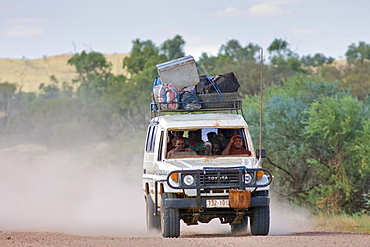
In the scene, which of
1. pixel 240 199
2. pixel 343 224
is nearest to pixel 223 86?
pixel 240 199

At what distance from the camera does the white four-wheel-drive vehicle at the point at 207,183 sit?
39.3 feet

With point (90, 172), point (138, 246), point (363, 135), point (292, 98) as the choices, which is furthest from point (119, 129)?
point (138, 246)

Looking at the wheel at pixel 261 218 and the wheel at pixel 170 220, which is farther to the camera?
the wheel at pixel 261 218

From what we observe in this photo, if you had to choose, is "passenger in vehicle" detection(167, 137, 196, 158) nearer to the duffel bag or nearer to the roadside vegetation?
the duffel bag

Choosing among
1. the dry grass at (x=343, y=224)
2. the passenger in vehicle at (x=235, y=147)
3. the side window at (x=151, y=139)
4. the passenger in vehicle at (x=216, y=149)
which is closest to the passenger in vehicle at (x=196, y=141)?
the passenger in vehicle at (x=216, y=149)

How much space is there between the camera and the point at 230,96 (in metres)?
14.3

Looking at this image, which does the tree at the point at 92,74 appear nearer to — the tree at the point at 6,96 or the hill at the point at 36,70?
the tree at the point at 6,96

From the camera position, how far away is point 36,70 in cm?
Answer: 11881

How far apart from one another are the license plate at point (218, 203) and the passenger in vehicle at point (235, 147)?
1458 millimetres

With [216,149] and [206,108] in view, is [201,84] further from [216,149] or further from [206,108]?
[216,149]

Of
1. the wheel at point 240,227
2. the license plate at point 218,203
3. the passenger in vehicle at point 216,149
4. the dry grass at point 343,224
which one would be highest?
the passenger in vehicle at point 216,149

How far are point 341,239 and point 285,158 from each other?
13.3 meters

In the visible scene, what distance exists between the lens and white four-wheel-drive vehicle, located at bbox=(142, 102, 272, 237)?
12.0 meters

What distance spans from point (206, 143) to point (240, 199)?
1809mm
